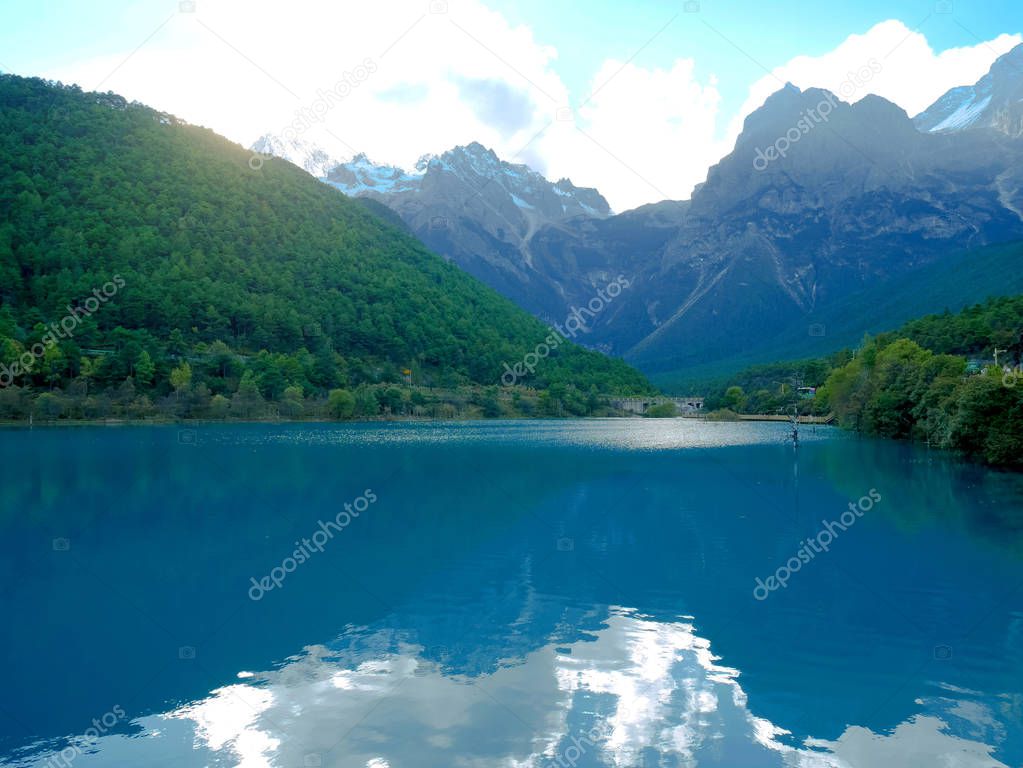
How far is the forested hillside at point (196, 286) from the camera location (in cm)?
8962

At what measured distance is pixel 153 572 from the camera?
17875mm

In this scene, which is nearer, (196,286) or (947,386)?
(947,386)

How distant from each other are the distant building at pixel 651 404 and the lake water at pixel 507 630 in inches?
5246

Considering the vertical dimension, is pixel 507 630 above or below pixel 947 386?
below

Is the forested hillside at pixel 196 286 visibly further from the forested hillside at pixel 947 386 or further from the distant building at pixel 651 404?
the forested hillside at pixel 947 386

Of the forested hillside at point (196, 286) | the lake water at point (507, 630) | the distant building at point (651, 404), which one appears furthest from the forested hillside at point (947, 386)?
the forested hillside at point (196, 286)

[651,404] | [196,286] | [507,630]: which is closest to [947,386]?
[507,630]

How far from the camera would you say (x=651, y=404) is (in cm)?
17100

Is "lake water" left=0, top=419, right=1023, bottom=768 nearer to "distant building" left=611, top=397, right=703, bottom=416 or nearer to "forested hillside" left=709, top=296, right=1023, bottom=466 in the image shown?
"forested hillside" left=709, top=296, right=1023, bottom=466

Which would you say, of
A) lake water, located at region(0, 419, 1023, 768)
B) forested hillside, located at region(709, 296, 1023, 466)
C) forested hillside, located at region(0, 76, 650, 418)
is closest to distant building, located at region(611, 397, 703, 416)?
forested hillside, located at region(0, 76, 650, 418)

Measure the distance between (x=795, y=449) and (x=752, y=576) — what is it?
4574 cm

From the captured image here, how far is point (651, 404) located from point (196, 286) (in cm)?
10295

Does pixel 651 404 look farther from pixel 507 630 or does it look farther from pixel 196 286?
pixel 507 630

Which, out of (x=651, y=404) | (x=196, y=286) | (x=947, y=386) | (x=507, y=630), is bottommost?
(x=651, y=404)
